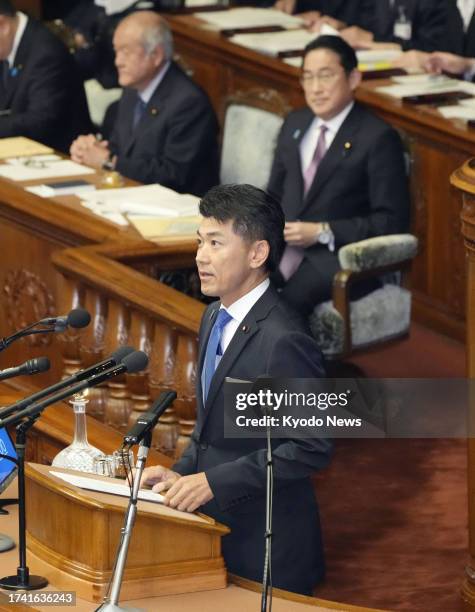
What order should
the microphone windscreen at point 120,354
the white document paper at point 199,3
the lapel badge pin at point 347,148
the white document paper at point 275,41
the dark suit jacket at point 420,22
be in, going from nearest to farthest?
the microphone windscreen at point 120,354 < the lapel badge pin at point 347,148 < the white document paper at point 275,41 < the dark suit jacket at point 420,22 < the white document paper at point 199,3

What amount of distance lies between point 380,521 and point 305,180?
5.59ft

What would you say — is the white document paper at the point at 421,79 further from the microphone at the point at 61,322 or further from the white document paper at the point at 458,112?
the microphone at the point at 61,322

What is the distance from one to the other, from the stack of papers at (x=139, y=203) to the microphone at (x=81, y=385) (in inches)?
105

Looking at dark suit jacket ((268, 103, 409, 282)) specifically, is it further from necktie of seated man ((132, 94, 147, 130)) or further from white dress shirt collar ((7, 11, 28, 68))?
white dress shirt collar ((7, 11, 28, 68))

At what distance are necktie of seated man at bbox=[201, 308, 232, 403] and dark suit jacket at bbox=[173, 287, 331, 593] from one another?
0.05 feet

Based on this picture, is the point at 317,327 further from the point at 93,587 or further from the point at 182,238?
the point at 93,587

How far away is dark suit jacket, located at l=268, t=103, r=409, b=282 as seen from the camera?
234 inches

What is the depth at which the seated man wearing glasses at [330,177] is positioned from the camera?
593 cm

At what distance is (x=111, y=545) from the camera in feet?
10.3

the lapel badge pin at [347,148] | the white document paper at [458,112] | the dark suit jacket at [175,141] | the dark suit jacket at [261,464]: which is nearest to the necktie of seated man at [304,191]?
the lapel badge pin at [347,148]

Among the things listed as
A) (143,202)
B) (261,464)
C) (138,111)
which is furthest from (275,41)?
(261,464)

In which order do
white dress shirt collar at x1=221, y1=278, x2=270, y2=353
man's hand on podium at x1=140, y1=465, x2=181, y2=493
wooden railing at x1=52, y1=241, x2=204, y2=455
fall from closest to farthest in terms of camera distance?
man's hand on podium at x1=140, y1=465, x2=181, y2=493
white dress shirt collar at x1=221, y1=278, x2=270, y2=353
wooden railing at x1=52, y1=241, x2=204, y2=455

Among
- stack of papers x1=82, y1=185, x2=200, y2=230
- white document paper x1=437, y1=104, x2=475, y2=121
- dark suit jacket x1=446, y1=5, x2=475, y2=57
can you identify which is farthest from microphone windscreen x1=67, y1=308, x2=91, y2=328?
dark suit jacket x1=446, y1=5, x2=475, y2=57

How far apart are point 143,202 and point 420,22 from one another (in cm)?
309
